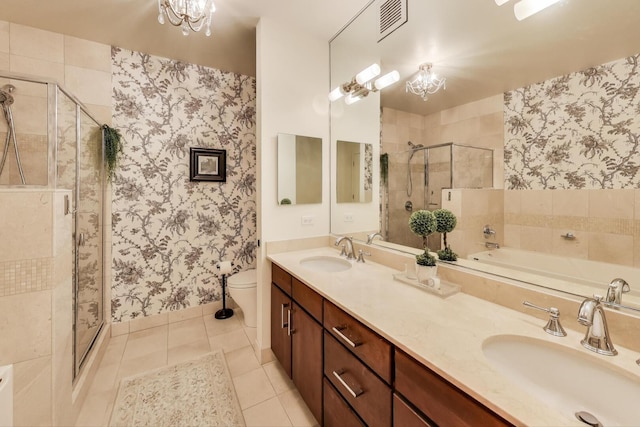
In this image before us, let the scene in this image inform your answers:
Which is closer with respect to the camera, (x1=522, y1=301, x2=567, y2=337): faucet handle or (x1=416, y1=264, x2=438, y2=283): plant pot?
(x1=522, y1=301, x2=567, y2=337): faucet handle

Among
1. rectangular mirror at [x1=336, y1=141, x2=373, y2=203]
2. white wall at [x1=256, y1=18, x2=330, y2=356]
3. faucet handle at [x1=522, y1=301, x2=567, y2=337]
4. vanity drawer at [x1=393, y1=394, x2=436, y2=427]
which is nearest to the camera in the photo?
vanity drawer at [x1=393, y1=394, x2=436, y2=427]

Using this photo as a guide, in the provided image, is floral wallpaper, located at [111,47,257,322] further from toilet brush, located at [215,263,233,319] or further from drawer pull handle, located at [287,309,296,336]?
drawer pull handle, located at [287,309,296,336]

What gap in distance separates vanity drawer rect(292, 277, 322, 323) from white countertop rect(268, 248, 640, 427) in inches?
2.1

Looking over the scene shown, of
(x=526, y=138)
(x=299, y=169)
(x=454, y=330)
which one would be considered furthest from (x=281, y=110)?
(x=454, y=330)

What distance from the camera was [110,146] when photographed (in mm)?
2105

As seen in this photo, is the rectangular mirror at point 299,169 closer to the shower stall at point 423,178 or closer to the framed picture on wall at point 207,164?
the shower stall at point 423,178

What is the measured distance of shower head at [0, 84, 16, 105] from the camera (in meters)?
1.61

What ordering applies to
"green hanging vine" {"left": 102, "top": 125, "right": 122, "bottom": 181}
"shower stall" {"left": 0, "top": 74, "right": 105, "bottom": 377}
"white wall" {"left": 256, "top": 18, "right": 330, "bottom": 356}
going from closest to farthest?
"shower stall" {"left": 0, "top": 74, "right": 105, "bottom": 377} < "white wall" {"left": 256, "top": 18, "right": 330, "bottom": 356} < "green hanging vine" {"left": 102, "top": 125, "right": 122, "bottom": 181}

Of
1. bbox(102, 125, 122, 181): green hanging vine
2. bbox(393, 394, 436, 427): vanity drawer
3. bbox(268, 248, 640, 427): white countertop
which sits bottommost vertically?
bbox(393, 394, 436, 427): vanity drawer

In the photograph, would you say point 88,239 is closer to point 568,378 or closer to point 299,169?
point 299,169

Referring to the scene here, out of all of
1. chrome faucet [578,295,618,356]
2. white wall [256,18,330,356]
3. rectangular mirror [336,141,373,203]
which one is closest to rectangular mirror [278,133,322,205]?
white wall [256,18,330,356]

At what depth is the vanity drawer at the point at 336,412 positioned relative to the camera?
1.01 meters

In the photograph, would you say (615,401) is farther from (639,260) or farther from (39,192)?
(39,192)

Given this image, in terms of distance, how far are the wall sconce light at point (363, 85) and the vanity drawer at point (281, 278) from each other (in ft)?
4.76
